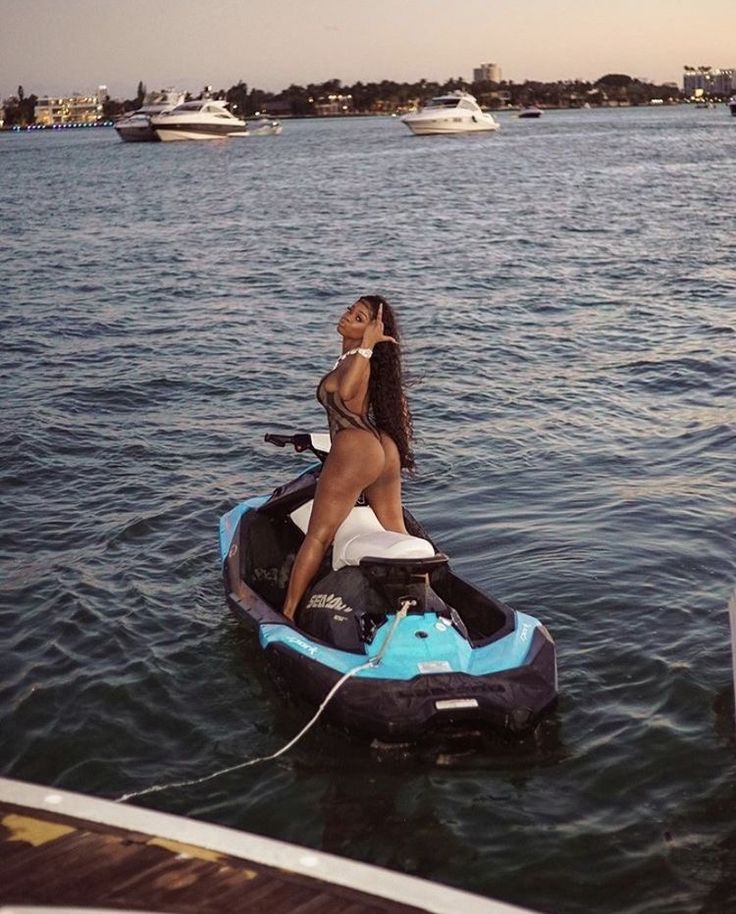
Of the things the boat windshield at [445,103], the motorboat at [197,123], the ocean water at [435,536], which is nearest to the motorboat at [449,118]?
the boat windshield at [445,103]

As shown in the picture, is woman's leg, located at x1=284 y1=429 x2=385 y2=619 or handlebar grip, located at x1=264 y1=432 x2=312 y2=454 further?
handlebar grip, located at x1=264 y1=432 x2=312 y2=454

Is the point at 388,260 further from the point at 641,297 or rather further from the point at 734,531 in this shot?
the point at 734,531

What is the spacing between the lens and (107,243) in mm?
33938

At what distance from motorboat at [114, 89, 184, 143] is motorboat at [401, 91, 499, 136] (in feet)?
86.8

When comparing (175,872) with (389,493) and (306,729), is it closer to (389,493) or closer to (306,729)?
(306,729)

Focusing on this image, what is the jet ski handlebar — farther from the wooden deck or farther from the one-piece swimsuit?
the wooden deck

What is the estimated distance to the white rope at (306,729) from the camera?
6.25 meters

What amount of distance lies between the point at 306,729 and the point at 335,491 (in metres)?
1.46

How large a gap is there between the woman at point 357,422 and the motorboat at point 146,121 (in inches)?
4830

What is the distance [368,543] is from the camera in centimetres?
680

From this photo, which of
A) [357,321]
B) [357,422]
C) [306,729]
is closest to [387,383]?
[357,422]

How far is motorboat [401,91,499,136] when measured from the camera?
385 ft

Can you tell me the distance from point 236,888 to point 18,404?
472 inches

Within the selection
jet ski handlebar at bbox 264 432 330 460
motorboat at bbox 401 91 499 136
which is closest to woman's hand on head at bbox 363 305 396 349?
jet ski handlebar at bbox 264 432 330 460
